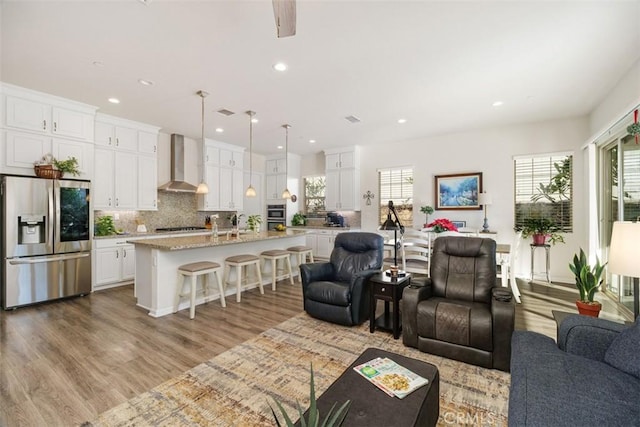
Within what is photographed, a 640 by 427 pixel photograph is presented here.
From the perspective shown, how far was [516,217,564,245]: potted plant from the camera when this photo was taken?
198 inches

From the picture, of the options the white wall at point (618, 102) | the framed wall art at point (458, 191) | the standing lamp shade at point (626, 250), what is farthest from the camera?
the framed wall art at point (458, 191)

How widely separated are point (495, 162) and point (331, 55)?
439 centimetres

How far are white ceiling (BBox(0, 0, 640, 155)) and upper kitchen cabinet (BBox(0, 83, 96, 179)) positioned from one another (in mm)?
290

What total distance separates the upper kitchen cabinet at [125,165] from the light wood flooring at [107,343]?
66.8 inches

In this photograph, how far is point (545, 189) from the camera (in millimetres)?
5328

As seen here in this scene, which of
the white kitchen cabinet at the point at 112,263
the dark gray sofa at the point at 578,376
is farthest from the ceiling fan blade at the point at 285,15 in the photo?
the white kitchen cabinet at the point at 112,263

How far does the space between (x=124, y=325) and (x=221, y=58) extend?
10.6 ft

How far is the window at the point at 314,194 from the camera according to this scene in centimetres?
812

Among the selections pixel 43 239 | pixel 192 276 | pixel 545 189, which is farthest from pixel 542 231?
pixel 43 239

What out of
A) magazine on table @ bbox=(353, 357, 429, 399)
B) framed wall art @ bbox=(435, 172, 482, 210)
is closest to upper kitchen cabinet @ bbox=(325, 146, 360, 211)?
framed wall art @ bbox=(435, 172, 482, 210)

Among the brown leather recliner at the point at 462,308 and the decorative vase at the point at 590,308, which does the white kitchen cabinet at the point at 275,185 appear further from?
the decorative vase at the point at 590,308

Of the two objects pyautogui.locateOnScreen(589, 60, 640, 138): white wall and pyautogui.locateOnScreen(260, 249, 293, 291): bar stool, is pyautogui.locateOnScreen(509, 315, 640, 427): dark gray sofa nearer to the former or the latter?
pyautogui.locateOnScreen(589, 60, 640, 138): white wall

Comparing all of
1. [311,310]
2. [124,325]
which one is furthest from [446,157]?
[124,325]

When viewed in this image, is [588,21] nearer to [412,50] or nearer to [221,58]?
[412,50]
